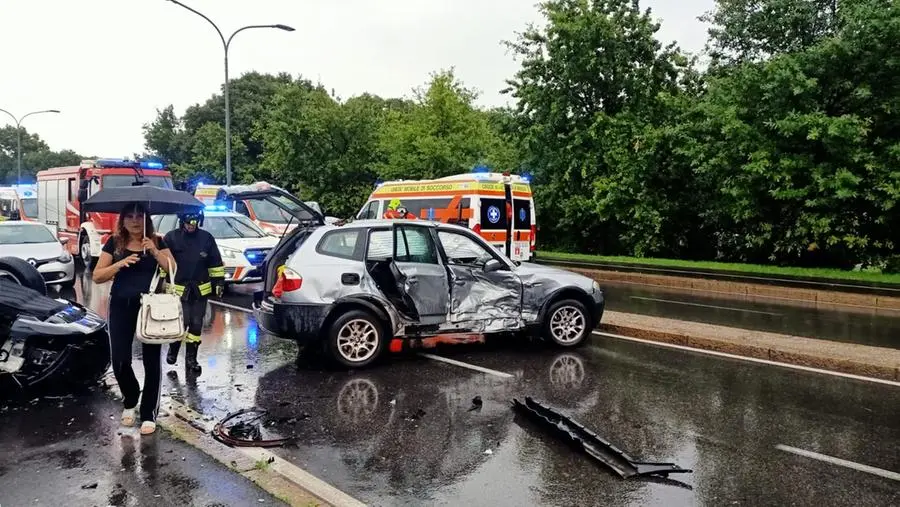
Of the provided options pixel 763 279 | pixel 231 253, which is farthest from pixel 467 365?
pixel 763 279

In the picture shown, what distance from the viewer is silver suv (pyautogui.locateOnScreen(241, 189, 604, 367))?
7.64 meters

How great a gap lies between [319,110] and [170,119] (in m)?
33.2

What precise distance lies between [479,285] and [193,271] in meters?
3.13

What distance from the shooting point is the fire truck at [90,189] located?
18.6m

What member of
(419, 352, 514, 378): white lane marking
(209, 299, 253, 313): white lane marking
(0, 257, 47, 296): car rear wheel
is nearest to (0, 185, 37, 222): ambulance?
(209, 299, 253, 313): white lane marking

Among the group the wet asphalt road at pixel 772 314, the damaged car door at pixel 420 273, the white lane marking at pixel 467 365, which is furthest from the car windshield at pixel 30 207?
the white lane marking at pixel 467 365

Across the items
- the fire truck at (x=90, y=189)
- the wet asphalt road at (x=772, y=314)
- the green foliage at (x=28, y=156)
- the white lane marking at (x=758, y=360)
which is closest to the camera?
the white lane marking at (x=758, y=360)

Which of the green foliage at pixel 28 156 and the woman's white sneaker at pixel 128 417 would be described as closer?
the woman's white sneaker at pixel 128 417

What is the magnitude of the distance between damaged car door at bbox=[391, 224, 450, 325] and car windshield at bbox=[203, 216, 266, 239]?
7187mm

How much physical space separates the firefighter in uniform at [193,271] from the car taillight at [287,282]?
60 cm

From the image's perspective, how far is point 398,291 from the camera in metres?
7.88

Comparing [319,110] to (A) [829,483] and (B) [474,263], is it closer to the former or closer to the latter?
(B) [474,263]

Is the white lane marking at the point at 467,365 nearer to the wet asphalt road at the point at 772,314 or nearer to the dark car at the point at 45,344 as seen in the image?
the dark car at the point at 45,344

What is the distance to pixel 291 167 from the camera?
36031 millimetres
